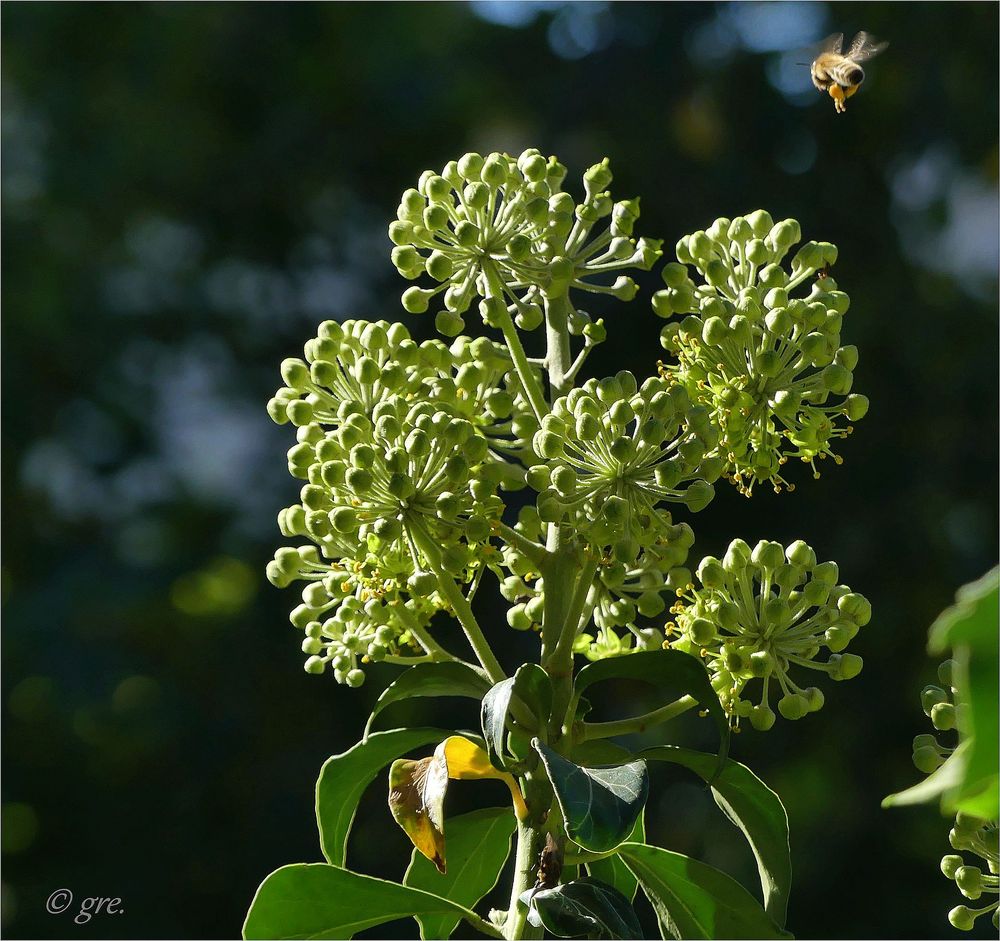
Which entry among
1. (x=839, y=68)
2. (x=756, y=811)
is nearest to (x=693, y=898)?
(x=756, y=811)

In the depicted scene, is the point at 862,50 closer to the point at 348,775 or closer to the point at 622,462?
the point at 622,462

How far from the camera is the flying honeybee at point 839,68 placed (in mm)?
1369

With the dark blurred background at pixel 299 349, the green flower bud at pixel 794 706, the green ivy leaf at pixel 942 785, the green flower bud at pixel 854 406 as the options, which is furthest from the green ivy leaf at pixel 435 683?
the dark blurred background at pixel 299 349

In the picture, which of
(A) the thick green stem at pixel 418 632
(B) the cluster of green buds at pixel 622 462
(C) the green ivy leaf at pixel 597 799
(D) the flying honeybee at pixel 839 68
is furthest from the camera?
(D) the flying honeybee at pixel 839 68

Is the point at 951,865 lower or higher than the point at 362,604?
lower

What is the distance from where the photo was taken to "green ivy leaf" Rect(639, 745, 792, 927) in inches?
34.3

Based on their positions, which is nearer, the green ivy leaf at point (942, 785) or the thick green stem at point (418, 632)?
the green ivy leaf at point (942, 785)

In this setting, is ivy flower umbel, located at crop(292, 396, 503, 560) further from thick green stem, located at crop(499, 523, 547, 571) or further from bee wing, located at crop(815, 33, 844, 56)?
bee wing, located at crop(815, 33, 844, 56)

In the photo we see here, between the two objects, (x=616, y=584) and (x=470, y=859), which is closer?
(x=616, y=584)

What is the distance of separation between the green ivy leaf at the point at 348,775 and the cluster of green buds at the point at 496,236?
0.30 m

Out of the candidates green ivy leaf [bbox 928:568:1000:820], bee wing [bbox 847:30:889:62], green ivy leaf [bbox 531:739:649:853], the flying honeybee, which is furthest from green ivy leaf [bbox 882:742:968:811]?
bee wing [bbox 847:30:889:62]

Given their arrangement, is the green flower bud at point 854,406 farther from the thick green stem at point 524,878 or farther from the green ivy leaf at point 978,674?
the green ivy leaf at point 978,674

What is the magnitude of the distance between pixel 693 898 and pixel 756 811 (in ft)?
0.24

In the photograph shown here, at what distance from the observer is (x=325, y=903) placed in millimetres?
890
